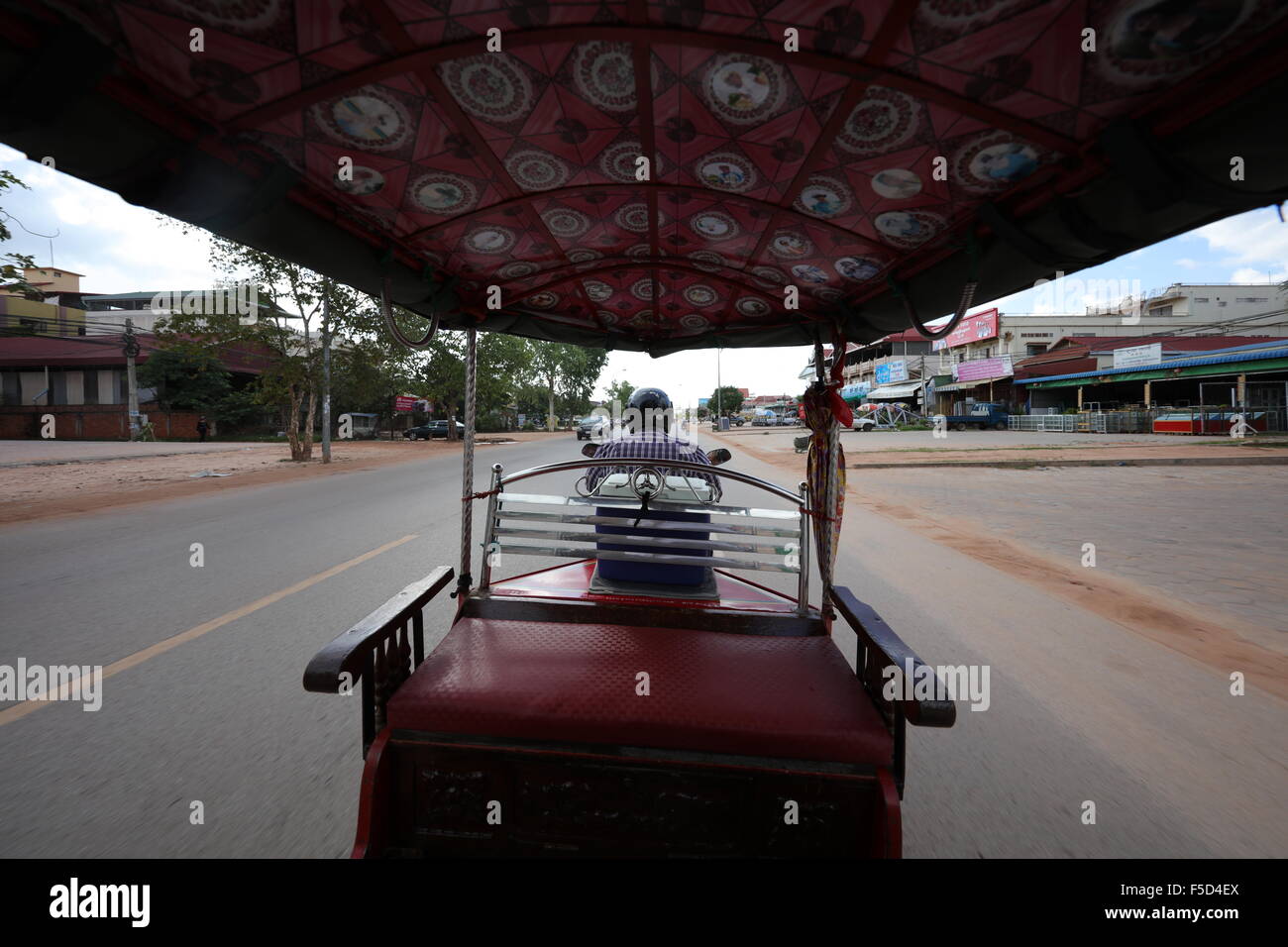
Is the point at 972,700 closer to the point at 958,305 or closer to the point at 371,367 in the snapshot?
the point at 958,305

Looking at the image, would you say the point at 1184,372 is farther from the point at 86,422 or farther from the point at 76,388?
Answer: the point at 76,388

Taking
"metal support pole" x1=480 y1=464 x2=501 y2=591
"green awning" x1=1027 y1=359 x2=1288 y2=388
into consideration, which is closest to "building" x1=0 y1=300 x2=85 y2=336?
"metal support pole" x1=480 y1=464 x2=501 y2=591

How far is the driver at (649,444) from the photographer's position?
3.15 metres

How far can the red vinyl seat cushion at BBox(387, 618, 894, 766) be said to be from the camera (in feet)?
5.17

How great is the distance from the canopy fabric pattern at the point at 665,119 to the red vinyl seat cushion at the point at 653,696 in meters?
1.61

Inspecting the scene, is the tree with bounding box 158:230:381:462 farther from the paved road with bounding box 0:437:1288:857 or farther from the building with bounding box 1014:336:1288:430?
the building with bounding box 1014:336:1288:430

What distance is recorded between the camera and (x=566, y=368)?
5594 cm

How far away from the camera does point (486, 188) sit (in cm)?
215

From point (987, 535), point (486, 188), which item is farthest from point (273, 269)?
point (987, 535)

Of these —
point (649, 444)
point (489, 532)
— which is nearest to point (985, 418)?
point (649, 444)

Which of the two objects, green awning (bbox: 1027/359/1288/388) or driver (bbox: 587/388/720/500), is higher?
green awning (bbox: 1027/359/1288/388)

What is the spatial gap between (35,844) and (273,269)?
688 inches

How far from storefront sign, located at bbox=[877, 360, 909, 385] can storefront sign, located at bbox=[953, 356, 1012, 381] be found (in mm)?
5908

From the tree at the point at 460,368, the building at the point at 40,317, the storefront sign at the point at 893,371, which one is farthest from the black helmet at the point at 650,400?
the storefront sign at the point at 893,371
